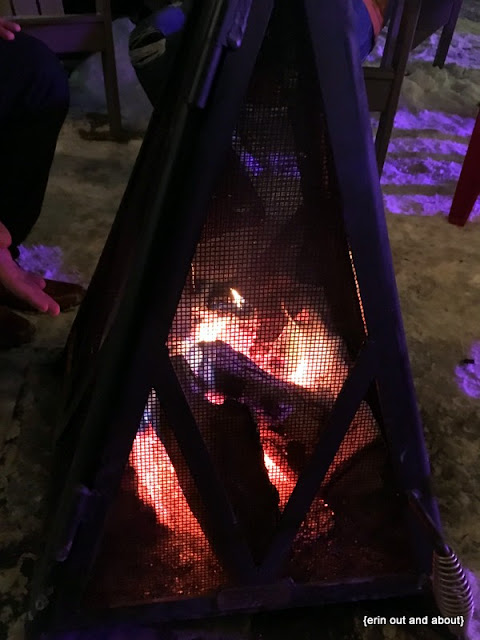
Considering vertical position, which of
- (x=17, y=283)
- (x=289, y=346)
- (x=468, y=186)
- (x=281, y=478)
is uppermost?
(x=289, y=346)

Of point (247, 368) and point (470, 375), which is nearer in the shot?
point (247, 368)

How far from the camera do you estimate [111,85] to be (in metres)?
2.39

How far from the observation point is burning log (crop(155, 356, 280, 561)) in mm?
773

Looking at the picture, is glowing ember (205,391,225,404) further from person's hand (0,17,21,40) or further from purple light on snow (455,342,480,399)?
person's hand (0,17,21,40)

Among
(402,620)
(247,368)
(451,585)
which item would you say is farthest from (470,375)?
→ (247,368)

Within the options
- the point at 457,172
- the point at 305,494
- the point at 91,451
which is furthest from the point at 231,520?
the point at 457,172

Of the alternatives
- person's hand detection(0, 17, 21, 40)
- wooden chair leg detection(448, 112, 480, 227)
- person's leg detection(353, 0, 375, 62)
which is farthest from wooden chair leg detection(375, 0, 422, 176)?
person's hand detection(0, 17, 21, 40)

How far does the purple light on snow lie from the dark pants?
112 cm

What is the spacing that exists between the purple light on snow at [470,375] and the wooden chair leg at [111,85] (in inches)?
65.0

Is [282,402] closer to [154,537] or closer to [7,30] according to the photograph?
[154,537]

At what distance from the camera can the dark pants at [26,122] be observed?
139 cm

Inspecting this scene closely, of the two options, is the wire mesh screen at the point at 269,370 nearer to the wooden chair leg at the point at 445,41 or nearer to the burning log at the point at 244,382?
the burning log at the point at 244,382

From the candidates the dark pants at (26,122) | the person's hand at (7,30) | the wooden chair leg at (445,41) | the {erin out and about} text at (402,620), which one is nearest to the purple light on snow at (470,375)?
the {erin out and about} text at (402,620)

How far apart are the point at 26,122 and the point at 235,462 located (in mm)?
1032
